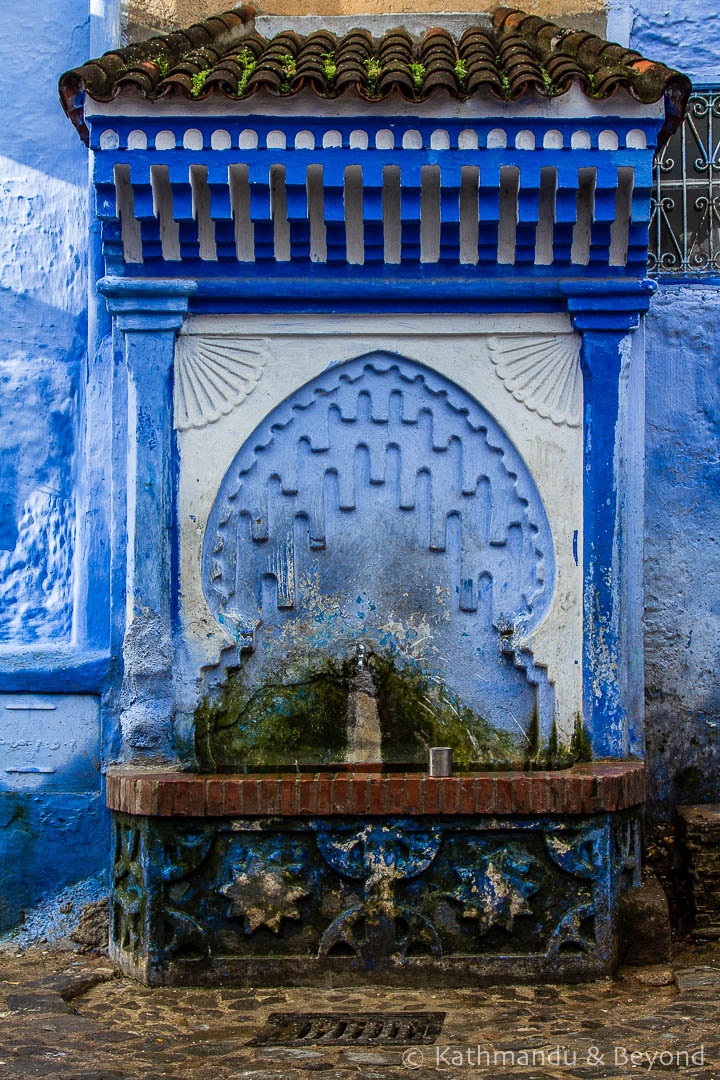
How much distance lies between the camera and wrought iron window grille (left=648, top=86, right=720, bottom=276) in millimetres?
7078

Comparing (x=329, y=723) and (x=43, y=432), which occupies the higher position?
(x=43, y=432)

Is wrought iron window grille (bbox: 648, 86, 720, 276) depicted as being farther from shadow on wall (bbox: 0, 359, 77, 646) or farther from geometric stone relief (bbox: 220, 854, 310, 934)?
geometric stone relief (bbox: 220, 854, 310, 934)

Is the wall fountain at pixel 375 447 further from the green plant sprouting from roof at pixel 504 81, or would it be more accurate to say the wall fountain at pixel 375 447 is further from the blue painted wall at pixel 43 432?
the blue painted wall at pixel 43 432

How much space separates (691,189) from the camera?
711 cm

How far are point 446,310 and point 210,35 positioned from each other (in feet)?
6.38

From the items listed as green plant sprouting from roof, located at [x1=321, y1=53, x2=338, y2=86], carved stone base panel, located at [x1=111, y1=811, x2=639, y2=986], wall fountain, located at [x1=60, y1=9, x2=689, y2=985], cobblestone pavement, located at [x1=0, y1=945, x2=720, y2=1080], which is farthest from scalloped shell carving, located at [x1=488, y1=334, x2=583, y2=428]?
cobblestone pavement, located at [x1=0, y1=945, x2=720, y2=1080]

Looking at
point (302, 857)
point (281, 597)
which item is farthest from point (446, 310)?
point (302, 857)

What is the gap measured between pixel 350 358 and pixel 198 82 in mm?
1451

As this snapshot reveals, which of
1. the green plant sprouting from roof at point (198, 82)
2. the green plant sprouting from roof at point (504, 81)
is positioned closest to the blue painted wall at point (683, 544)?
the green plant sprouting from roof at point (504, 81)

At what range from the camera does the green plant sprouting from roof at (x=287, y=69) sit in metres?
5.82

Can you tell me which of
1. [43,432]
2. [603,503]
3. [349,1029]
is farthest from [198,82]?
[349,1029]

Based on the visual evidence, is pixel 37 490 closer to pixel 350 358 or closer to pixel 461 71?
pixel 350 358

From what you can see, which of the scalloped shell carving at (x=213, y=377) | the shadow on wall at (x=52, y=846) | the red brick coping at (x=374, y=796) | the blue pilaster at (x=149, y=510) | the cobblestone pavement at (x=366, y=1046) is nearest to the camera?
the cobblestone pavement at (x=366, y=1046)

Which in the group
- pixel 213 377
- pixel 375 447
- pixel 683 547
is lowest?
pixel 683 547
